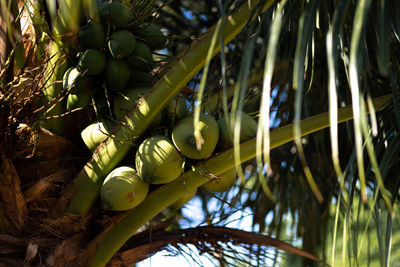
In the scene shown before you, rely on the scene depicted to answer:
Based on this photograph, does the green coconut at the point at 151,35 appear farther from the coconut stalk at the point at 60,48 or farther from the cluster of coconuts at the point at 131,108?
the coconut stalk at the point at 60,48

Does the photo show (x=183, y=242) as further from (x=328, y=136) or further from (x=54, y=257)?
(x=328, y=136)

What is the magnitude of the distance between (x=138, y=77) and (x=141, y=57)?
0.06 m

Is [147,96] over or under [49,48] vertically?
under

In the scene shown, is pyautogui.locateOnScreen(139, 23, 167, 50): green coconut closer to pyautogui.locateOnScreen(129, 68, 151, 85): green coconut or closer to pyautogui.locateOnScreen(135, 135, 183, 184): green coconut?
pyautogui.locateOnScreen(129, 68, 151, 85): green coconut

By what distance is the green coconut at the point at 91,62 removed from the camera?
122cm

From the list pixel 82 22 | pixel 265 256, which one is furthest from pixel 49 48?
pixel 265 256

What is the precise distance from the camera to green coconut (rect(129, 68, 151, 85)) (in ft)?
4.29

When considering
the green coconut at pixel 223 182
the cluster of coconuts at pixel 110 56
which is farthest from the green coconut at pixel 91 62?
the green coconut at pixel 223 182

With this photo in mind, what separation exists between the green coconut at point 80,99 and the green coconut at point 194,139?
0.26 metres

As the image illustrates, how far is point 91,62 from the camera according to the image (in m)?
1.22

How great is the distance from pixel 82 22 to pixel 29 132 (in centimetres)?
30

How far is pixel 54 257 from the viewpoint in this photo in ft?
3.80

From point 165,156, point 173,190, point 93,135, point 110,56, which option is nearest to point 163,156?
point 165,156

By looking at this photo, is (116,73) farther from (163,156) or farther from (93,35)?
(163,156)
